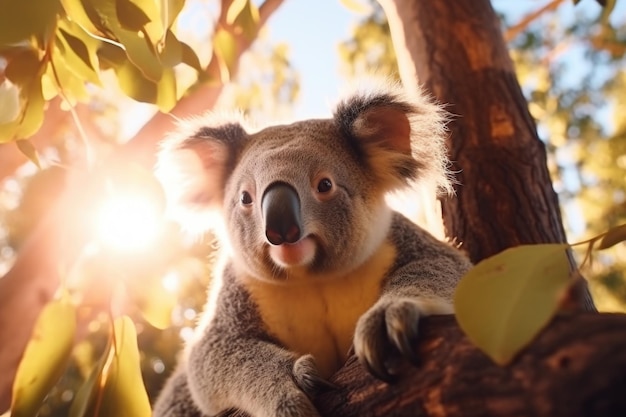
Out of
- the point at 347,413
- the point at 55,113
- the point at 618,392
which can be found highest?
the point at 55,113

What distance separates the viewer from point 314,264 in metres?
1.71

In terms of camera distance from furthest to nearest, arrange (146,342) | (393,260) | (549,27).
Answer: (549,27), (146,342), (393,260)

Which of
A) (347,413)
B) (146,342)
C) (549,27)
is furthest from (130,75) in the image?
(549,27)

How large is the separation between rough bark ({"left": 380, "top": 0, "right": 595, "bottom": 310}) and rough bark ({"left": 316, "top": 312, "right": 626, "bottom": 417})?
1.12 m

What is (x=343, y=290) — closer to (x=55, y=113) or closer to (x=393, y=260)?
(x=393, y=260)

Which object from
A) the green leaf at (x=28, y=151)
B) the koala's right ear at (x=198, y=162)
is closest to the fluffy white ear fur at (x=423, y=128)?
the koala's right ear at (x=198, y=162)

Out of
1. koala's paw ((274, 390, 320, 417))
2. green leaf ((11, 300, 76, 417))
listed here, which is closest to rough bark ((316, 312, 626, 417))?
koala's paw ((274, 390, 320, 417))

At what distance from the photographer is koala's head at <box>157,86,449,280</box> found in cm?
165

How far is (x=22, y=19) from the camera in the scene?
0.92m

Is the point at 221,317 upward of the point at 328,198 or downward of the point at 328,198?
downward

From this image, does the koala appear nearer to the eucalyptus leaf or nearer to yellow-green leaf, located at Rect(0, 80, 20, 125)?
the eucalyptus leaf

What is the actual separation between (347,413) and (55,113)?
8.00ft

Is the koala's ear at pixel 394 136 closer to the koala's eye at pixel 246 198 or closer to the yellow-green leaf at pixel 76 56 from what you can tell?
the koala's eye at pixel 246 198

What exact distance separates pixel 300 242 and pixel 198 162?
2.33ft
